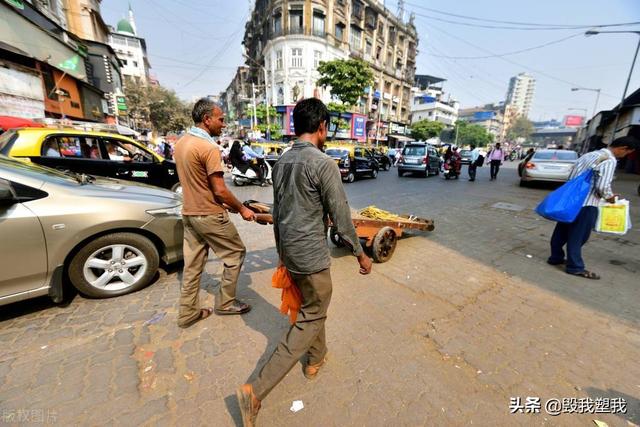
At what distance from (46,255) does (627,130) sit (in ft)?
102

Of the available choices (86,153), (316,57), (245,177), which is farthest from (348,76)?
(86,153)

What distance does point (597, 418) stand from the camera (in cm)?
182

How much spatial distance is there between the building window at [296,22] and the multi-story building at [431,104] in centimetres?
4149

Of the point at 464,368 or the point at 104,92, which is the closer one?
the point at 464,368

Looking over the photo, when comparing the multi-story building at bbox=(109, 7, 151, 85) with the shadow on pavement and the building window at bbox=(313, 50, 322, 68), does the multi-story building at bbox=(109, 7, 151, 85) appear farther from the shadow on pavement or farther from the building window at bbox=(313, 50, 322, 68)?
the shadow on pavement

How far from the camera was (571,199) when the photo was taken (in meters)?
3.50

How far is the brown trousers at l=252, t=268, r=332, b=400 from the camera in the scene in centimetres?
165

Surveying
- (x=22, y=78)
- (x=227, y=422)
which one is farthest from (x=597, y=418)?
(x=22, y=78)

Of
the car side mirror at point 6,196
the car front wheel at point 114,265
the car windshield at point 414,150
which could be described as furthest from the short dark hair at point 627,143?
the car windshield at point 414,150

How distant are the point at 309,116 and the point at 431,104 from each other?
7732 cm

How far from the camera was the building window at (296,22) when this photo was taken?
30972 mm

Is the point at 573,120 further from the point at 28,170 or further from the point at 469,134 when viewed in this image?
the point at 28,170

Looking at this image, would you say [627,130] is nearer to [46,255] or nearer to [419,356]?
[419,356]

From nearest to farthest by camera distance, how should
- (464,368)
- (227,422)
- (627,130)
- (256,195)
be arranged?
(227,422)
(464,368)
(256,195)
(627,130)
